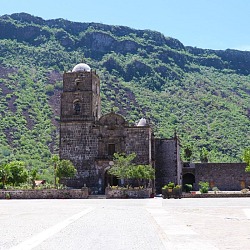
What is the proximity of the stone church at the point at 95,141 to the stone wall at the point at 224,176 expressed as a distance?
9.75 m

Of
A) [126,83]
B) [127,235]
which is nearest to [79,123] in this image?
[127,235]

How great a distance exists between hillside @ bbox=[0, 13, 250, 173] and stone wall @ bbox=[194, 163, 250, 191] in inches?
654

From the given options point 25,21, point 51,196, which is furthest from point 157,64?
point 51,196

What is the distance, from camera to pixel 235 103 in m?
108

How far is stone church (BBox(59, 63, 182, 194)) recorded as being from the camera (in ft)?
149

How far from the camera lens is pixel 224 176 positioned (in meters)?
58.1

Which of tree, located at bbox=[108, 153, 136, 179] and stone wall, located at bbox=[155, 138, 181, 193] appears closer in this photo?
tree, located at bbox=[108, 153, 136, 179]

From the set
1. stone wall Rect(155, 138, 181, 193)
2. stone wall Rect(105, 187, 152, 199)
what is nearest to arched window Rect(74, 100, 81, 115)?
stone wall Rect(155, 138, 181, 193)

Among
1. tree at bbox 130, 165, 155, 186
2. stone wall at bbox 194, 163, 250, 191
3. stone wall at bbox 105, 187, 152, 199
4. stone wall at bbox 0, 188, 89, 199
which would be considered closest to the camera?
stone wall at bbox 105, 187, 152, 199

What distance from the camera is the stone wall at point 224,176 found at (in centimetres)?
5781

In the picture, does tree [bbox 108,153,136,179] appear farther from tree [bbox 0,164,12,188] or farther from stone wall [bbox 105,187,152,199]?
tree [bbox 0,164,12,188]

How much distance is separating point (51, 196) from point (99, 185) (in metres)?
6.59

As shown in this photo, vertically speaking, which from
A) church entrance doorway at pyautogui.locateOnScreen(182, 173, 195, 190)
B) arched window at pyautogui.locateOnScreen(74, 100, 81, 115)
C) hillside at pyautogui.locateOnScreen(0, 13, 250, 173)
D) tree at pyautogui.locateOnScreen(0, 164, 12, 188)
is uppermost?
hillside at pyautogui.locateOnScreen(0, 13, 250, 173)

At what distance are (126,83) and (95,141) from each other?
70.8 metres
